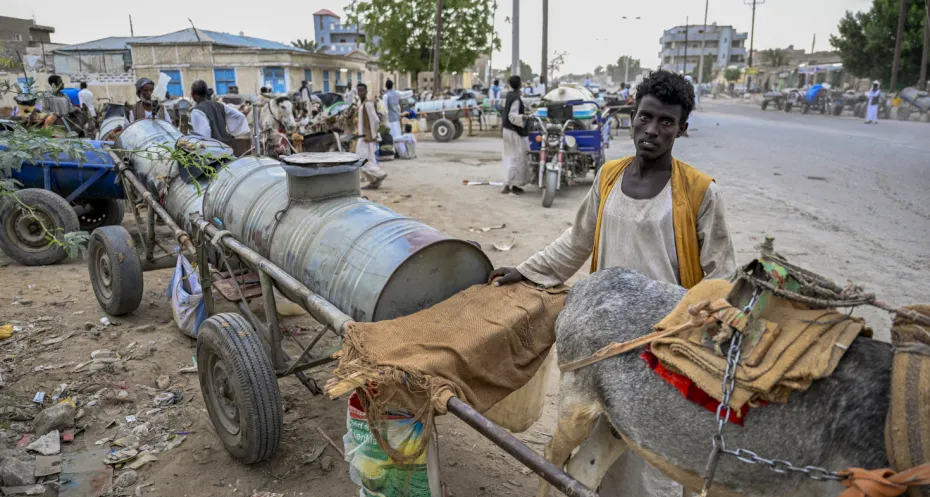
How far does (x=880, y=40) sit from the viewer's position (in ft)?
95.9

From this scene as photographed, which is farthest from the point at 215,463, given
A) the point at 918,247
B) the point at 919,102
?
the point at 919,102

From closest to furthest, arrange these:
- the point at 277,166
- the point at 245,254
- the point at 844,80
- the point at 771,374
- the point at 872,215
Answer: the point at 771,374
the point at 245,254
the point at 277,166
the point at 872,215
the point at 844,80

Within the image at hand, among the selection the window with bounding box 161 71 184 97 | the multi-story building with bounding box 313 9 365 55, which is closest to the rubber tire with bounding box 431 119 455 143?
the window with bounding box 161 71 184 97

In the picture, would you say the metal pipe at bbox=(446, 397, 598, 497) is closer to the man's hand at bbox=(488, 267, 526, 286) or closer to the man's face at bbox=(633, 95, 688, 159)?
the man's hand at bbox=(488, 267, 526, 286)

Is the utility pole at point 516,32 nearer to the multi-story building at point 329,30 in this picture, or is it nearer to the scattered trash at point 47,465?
the scattered trash at point 47,465

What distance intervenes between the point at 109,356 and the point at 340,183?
2614 millimetres

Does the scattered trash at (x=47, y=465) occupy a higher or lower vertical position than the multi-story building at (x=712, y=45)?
lower

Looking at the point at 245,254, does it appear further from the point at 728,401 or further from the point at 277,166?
the point at 728,401

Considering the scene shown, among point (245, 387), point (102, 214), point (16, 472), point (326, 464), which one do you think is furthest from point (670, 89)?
point (102, 214)

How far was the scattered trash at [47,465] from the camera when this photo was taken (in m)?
3.11

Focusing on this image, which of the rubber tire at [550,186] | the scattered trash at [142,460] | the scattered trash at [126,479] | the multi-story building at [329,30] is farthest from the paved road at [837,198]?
the multi-story building at [329,30]

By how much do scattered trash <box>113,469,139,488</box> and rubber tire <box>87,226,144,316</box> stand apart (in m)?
2.17

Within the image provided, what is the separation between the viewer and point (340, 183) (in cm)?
340

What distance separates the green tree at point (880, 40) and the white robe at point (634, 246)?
107ft
